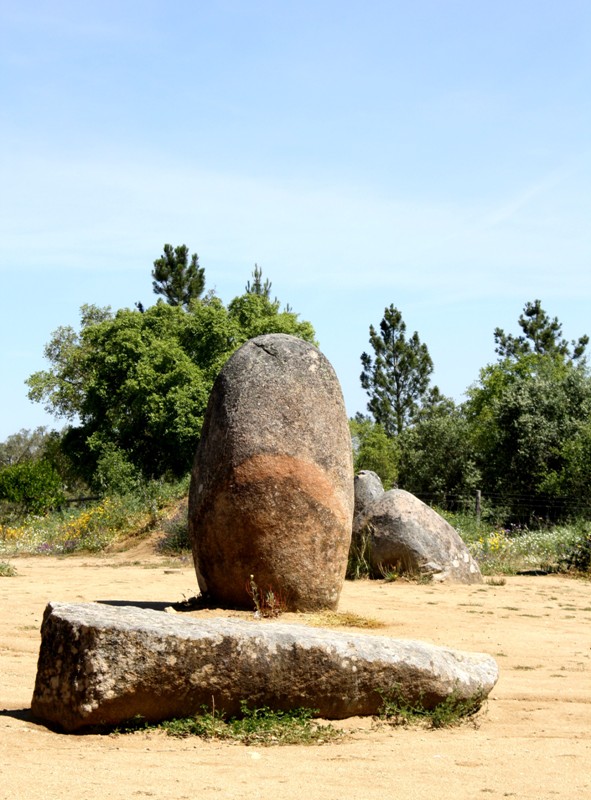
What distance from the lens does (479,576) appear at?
621 inches

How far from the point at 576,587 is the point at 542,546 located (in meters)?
3.87

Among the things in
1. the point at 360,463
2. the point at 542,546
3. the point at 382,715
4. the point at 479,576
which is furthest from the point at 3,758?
the point at 360,463

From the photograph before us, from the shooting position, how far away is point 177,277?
50.2 m

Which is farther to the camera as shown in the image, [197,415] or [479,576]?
[197,415]

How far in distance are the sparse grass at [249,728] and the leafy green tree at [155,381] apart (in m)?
27.3

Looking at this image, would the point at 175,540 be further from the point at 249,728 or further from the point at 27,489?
the point at 249,728

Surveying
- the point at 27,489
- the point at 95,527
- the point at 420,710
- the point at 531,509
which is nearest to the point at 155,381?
the point at 27,489

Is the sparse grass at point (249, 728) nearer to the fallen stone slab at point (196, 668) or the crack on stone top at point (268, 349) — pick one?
the fallen stone slab at point (196, 668)

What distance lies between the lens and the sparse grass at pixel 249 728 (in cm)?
572

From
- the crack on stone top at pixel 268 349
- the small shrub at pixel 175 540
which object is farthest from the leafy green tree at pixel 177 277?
the crack on stone top at pixel 268 349

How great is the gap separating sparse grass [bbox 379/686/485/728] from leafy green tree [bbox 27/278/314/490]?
88.8ft

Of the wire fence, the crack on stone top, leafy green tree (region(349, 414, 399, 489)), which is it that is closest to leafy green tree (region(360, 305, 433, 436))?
leafy green tree (region(349, 414, 399, 489))

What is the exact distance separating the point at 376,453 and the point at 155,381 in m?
14.5

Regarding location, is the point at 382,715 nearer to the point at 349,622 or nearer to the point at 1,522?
the point at 349,622
